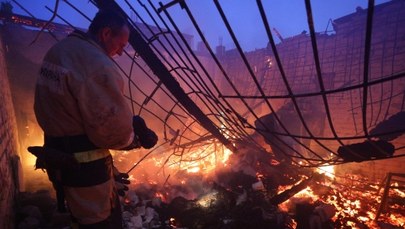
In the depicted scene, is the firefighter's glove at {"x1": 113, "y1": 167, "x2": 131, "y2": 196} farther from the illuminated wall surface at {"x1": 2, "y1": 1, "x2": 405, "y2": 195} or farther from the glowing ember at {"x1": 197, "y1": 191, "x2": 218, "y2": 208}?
the glowing ember at {"x1": 197, "y1": 191, "x2": 218, "y2": 208}

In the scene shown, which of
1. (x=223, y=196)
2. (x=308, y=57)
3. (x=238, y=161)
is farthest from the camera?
(x=308, y=57)

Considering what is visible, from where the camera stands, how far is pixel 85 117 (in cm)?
198

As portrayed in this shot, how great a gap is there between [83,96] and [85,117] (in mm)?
163

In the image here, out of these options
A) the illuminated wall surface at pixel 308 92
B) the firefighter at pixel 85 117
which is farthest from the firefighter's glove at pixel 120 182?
the illuminated wall surface at pixel 308 92

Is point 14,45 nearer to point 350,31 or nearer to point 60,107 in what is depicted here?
point 60,107

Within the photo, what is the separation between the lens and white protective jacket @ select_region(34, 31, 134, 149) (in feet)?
6.41

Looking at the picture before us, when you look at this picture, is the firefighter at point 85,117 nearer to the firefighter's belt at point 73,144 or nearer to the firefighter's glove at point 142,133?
the firefighter's belt at point 73,144

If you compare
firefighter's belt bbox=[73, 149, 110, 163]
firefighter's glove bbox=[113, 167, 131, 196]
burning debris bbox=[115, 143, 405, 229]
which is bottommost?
burning debris bbox=[115, 143, 405, 229]

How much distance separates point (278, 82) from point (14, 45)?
1298 centimetres

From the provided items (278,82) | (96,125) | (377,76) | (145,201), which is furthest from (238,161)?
(278,82)

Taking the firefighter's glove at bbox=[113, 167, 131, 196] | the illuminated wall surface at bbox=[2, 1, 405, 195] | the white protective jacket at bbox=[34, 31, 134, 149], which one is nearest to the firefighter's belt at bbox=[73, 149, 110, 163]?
the white protective jacket at bbox=[34, 31, 134, 149]

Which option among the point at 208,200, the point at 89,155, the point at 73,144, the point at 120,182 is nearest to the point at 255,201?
A: the point at 208,200

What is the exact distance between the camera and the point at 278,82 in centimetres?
1146

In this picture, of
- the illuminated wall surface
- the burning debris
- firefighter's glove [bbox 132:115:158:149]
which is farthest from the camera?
the illuminated wall surface
